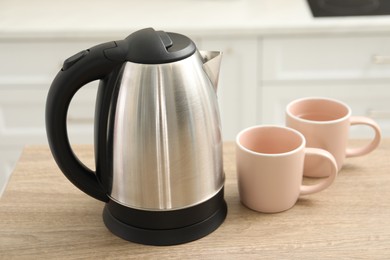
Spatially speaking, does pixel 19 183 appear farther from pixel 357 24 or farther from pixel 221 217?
pixel 357 24

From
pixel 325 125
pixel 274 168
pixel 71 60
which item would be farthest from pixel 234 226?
pixel 71 60

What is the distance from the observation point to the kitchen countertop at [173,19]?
1.89 m

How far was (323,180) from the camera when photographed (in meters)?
1.00

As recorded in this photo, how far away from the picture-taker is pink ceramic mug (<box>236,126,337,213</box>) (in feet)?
3.05

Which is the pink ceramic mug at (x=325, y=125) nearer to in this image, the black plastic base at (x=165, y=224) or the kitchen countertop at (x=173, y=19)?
the black plastic base at (x=165, y=224)

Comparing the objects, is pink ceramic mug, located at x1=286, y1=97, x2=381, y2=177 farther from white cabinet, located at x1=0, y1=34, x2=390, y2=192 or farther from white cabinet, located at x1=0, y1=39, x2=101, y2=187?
white cabinet, located at x1=0, y1=39, x2=101, y2=187

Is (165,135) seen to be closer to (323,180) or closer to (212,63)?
(212,63)

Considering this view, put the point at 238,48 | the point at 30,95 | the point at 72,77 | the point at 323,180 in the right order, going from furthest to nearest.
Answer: the point at 30,95 < the point at 238,48 < the point at 323,180 < the point at 72,77

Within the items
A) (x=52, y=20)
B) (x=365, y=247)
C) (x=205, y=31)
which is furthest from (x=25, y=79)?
(x=365, y=247)

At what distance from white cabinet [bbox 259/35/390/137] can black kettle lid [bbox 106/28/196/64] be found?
1060mm

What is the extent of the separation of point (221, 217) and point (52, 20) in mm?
1202

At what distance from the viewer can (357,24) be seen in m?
1.89

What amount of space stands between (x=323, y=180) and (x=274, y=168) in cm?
11

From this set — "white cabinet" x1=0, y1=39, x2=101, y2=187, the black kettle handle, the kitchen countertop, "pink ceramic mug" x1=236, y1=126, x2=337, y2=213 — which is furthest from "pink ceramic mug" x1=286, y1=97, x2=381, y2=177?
"white cabinet" x1=0, y1=39, x2=101, y2=187
